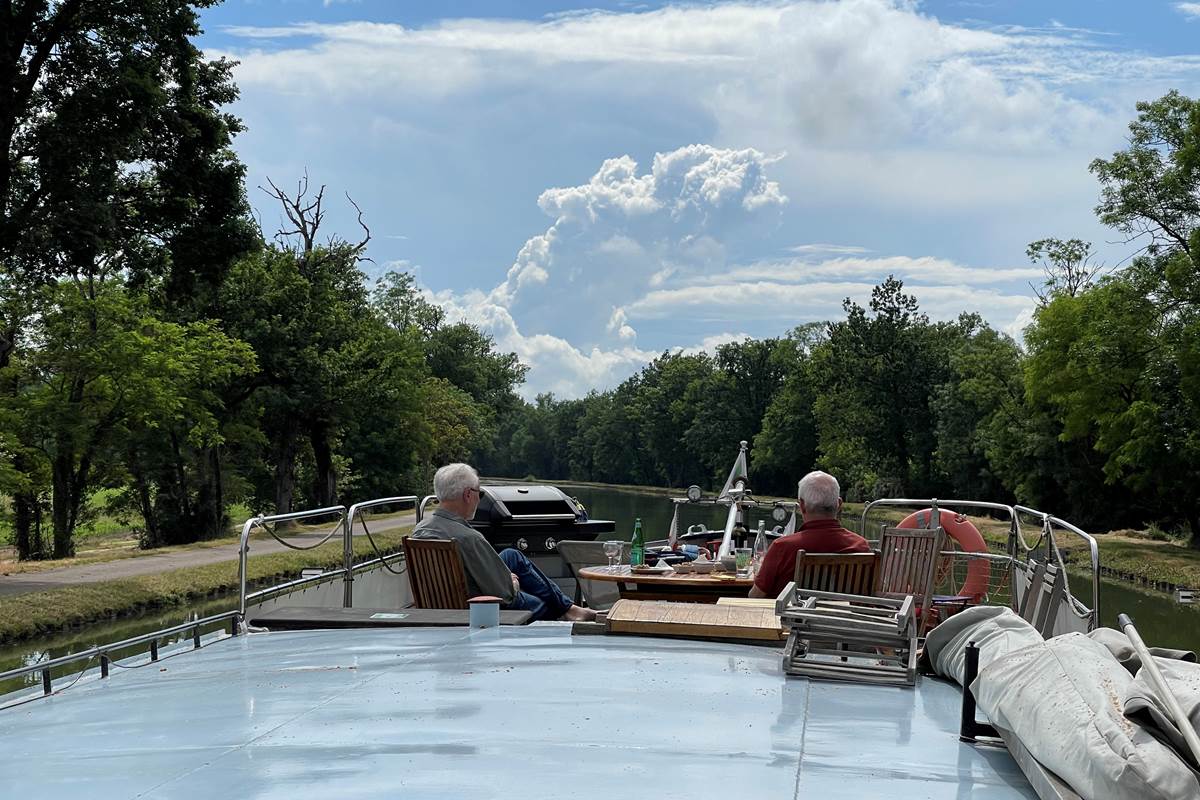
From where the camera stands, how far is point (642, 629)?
489 centimetres

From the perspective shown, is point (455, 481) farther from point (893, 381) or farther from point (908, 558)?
point (893, 381)

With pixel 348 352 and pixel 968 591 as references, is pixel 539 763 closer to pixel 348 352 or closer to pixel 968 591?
pixel 968 591

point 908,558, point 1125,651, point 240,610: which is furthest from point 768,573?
point 1125,651

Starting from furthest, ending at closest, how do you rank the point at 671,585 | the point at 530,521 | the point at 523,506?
the point at 523,506 < the point at 530,521 < the point at 671,585

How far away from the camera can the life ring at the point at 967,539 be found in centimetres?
998

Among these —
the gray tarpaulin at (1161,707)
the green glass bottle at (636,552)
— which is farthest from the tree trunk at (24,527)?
the gray tarpaulin at (1161,707)

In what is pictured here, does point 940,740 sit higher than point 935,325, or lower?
lower

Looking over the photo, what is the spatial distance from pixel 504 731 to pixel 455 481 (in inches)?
142

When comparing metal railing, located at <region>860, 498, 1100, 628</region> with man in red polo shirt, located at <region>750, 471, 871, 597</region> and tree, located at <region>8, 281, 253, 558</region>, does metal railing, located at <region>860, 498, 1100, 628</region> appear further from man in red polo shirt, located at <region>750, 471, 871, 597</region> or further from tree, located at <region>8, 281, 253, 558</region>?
tree, located at <region>8, 281, 253, 558</region>

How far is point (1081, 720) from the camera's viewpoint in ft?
8.27

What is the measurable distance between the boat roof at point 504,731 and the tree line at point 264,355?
49.9 ft

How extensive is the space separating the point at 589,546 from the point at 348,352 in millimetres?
29116

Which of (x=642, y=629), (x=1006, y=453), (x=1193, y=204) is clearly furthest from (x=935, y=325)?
(x=642, y=629)

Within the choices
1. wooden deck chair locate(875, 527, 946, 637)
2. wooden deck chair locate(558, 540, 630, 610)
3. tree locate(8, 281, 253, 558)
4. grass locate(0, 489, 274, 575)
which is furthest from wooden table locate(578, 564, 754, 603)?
tree locate(8, 281, 253, 558)
